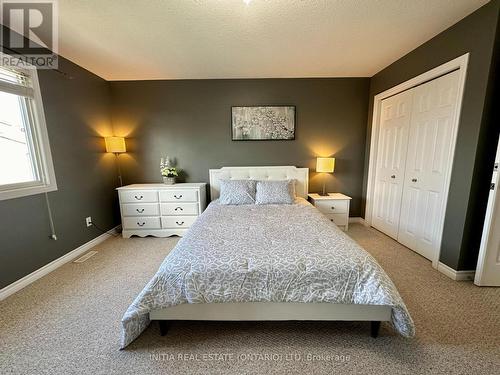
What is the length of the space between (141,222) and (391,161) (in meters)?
3.91

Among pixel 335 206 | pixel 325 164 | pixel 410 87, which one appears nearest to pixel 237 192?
pixel 325 164

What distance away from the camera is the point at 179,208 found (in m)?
3.14

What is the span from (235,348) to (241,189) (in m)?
1.93

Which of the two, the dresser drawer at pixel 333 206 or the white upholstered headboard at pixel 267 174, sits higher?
the white upholstered headboard at pixel 267 174

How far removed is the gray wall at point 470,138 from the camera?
68.9 inches

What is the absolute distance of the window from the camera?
1966 mm

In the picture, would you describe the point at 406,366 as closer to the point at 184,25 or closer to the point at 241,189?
the point at 241,189

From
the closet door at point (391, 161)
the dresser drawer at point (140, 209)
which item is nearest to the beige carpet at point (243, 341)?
the closet door at point (391, 161)

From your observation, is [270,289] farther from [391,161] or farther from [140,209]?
[391,161]

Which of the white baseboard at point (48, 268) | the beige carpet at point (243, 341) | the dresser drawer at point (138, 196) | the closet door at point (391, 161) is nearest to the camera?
the beige carpet at point (243, 341)

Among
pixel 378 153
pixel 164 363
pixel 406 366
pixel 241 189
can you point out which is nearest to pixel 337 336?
pixel 406 366

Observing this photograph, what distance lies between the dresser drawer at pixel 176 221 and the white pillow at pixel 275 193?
1107mm

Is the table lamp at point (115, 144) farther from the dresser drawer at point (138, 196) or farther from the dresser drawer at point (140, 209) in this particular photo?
the dresser drawer at point (140, 209)

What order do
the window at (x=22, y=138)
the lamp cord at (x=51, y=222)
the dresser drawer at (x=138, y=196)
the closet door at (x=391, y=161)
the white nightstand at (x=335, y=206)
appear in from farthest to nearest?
the white nightstand at (x=335, y=206) < the dresser drawer at (x=138, y=196) < the closet door at (x=391, y=161) < the lamp cord at (x=51, y=222) < the window at (x=22, y=138)
